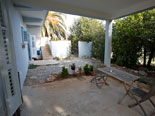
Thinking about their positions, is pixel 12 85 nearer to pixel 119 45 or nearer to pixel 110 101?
pixel 110 101

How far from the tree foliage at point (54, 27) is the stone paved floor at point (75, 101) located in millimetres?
9698

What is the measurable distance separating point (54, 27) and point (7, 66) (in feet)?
36.7

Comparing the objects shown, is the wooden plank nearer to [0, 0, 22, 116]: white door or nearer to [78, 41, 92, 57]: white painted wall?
[0, 0, 22, 116]: white door

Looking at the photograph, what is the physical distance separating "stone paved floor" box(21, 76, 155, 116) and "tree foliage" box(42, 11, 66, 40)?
9698mm

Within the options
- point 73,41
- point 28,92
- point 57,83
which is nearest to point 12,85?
point 28,92

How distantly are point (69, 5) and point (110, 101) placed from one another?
2.90m

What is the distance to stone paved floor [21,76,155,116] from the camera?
177 centimetres

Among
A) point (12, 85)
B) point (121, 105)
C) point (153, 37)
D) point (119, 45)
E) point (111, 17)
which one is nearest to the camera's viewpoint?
point (12, 85)

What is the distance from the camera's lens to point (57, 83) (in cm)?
300

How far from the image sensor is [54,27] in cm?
1159

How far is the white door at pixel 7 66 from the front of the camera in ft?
4.13

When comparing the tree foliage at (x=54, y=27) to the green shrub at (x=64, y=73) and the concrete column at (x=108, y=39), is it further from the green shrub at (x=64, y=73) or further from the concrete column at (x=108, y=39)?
the green shrub at (x=64, y=73)

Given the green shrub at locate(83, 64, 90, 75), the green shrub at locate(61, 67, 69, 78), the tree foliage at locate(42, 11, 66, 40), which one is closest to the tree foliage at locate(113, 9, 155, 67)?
the green shrub at locate(83, 64, 90, 75)

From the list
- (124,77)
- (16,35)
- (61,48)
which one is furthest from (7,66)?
(61,48)
